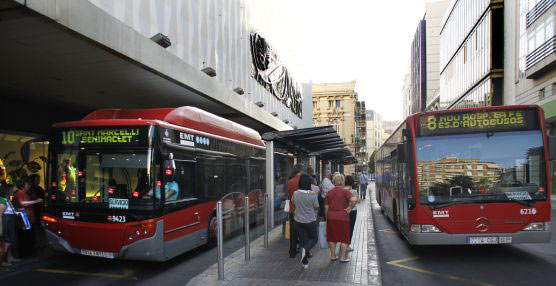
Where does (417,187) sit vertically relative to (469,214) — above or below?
above

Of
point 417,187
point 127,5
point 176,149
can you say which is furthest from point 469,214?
point 127,5

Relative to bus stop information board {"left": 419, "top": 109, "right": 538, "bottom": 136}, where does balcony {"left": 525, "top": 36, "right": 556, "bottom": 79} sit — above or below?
above

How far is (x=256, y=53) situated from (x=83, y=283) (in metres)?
16.8

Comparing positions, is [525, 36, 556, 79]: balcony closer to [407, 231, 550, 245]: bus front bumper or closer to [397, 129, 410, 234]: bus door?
[397, 129, 410, 234]: bus door

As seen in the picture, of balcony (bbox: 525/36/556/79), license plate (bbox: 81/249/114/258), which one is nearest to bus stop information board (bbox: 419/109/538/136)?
license plate (bbox: 81/249/114/258)

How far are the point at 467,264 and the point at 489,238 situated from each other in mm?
661

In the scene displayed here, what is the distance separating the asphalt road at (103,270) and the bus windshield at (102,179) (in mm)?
1191

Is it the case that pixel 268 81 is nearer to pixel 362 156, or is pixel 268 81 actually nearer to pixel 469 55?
pixel 469 55

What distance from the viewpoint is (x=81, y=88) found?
40.6 ft

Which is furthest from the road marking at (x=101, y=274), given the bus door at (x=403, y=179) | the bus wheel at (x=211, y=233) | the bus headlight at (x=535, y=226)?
the bus headlight at (x=535, y=226)

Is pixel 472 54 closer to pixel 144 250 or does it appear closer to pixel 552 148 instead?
pixel 552 148

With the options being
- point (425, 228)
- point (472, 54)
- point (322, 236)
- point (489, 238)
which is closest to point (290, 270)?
point (322, 236)

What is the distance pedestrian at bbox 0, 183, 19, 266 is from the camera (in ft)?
24.6

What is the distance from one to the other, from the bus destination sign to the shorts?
68.6 inches
